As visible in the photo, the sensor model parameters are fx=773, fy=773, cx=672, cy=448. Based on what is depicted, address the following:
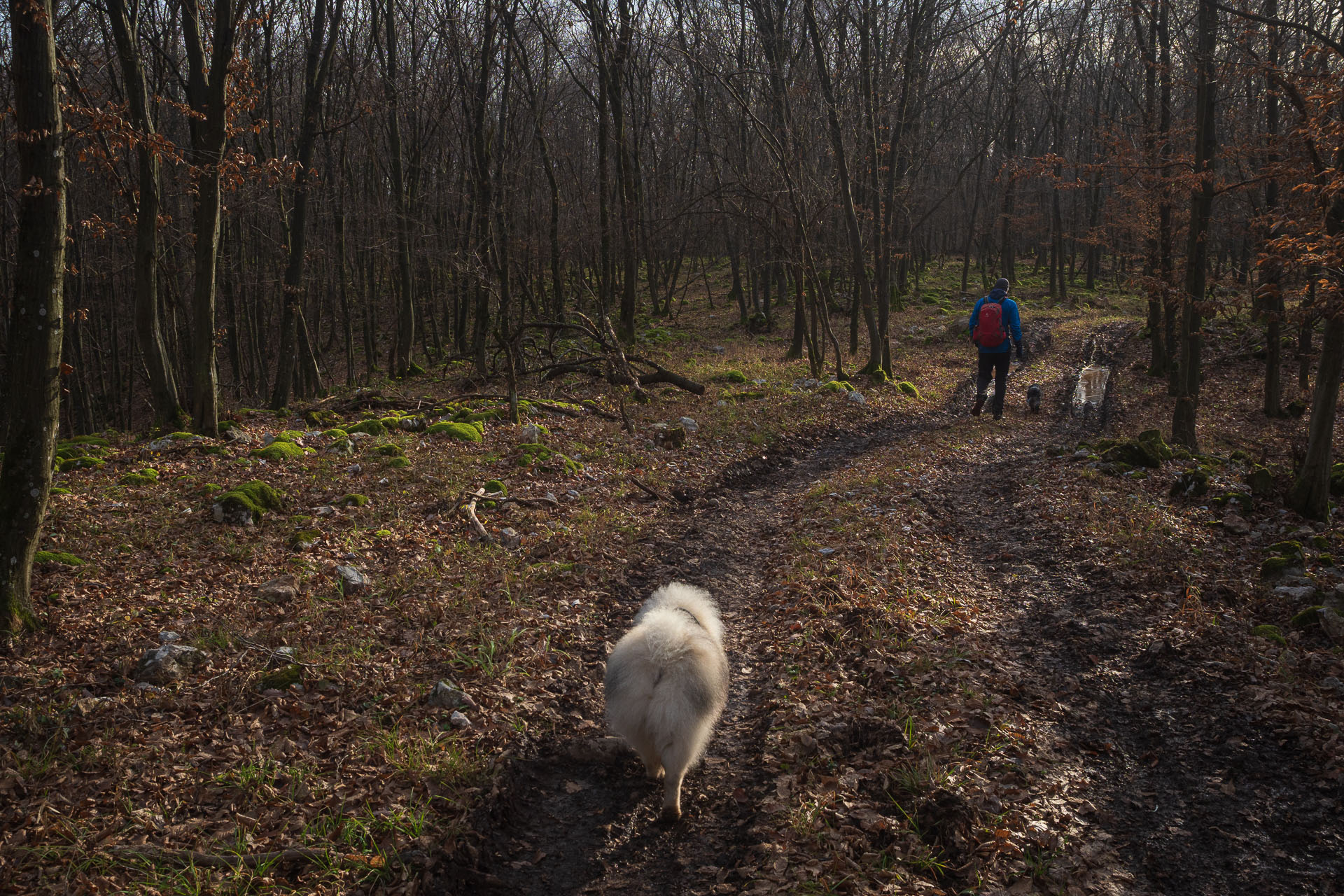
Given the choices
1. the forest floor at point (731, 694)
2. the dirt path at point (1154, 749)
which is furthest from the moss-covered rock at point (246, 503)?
the dirt path at point (1154, 749)

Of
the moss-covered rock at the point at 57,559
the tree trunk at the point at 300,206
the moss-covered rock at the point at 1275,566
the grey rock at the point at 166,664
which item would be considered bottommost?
the moss-covered rock at the point at 1275,566

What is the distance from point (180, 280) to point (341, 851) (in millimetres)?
25949

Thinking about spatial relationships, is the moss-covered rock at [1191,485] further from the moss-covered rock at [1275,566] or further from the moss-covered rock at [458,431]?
the moss-covered rock at [458,431]

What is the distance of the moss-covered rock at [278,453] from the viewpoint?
1063 cm

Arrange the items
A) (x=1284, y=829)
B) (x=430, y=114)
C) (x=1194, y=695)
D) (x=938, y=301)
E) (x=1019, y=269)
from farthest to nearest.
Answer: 1. (x=1019, y=269)
2. (x=938, y=301)
3. (x=430, y=114)
4. (x=1194, y=695)
5. (x=1284, y=829)

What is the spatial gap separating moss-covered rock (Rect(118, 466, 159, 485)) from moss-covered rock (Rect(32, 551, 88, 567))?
7.87 feet

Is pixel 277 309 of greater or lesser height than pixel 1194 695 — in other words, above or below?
above

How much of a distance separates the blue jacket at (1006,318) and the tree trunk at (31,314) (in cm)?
1351

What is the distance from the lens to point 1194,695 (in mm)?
5488

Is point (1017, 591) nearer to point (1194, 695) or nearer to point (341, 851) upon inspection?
point (1194, 695)

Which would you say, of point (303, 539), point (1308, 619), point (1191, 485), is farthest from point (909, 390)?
point (303, 539)

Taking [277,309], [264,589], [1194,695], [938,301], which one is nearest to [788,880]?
[1194,695]

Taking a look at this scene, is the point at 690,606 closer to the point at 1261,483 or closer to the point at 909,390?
the point at 1261,483

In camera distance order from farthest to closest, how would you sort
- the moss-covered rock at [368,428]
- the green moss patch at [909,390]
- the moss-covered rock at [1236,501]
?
the green moss patch at [909,390], the moss-covered rock at [368,428], the moss-covered rock at [1236,501]
